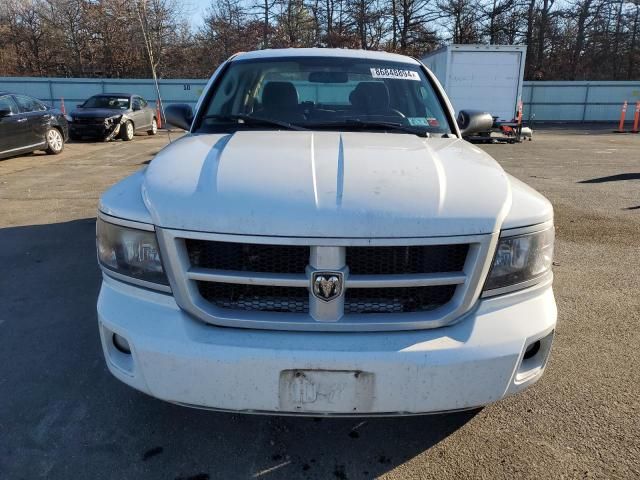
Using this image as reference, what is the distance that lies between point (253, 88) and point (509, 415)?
2656 millimetres

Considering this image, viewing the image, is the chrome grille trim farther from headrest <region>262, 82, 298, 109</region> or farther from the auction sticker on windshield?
the auction sticker on windshield

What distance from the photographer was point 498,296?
194cm

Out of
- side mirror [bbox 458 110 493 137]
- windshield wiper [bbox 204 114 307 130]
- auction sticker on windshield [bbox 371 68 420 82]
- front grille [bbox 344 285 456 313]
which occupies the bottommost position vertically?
front grille [bbox 344 285 456 313]

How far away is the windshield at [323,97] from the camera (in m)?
3.07

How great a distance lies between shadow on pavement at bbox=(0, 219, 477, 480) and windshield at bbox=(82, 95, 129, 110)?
50.1ft

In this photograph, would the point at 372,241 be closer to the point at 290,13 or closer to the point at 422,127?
the point at 422,127

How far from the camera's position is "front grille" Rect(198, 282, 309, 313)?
6.23 ft

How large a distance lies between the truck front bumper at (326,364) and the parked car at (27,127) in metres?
10.5

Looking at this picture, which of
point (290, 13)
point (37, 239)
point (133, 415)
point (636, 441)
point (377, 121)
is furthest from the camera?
point (290, 13)

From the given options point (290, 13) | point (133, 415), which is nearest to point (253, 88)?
point (133, 415)

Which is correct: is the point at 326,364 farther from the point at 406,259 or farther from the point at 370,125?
the point at 370,125

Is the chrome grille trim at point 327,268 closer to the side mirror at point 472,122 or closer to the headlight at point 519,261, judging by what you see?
the headlight at point 519,261

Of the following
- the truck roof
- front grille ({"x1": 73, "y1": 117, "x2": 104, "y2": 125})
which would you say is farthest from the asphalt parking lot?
front grille ({"x1": 73, "y1": 117, "x2": 104, "y2": 125})

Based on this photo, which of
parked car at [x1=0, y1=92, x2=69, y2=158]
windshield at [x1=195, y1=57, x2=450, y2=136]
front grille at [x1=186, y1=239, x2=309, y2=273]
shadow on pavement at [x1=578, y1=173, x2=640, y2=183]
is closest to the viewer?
front grille at [x1=186, y1=239, x2=309, y2=273]
